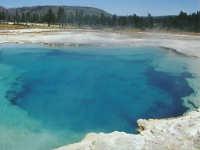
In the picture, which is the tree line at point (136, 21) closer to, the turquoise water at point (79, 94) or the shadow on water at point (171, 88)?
the turquoise water at point (79, 94)

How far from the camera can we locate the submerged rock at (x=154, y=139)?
7574mm

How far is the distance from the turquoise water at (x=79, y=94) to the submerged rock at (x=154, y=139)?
1089mm

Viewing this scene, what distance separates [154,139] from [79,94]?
270 inches

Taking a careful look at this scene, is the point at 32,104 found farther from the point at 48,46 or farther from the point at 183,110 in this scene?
the point at 48,46

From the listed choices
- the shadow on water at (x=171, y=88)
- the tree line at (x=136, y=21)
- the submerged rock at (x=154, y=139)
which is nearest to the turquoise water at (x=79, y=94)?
the shadow on water at (x=171, y=88)

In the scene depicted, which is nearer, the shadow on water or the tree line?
the shadow on water

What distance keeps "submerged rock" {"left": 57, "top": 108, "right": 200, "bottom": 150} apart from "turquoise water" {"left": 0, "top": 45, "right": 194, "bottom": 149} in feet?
3.57

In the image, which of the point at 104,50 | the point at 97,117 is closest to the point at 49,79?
the point at 97,117

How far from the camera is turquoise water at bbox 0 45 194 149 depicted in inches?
387

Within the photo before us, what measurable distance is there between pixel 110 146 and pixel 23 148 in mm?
2759

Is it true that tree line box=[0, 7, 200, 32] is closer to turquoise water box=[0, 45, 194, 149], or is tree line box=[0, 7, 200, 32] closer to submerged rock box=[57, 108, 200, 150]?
turquoise water box=[0, 45, 194, 149]

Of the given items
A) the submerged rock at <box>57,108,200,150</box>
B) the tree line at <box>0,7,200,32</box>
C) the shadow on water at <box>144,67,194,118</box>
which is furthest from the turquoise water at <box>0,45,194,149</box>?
the tree line at <box>0,7,200,32</box>

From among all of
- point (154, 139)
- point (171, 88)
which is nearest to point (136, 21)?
point (171, 88)

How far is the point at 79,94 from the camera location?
46.7 feet
